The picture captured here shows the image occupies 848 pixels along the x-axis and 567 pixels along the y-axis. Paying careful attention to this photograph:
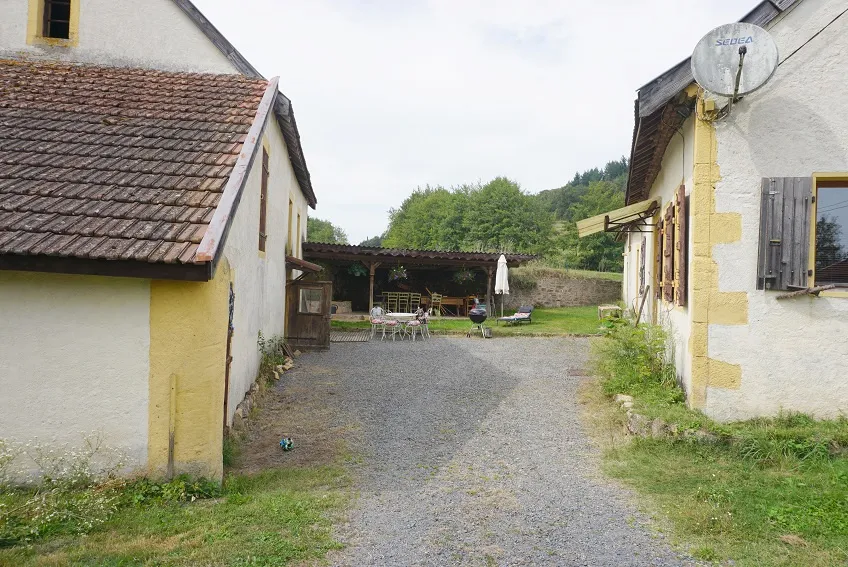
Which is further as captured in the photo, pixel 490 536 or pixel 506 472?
pixel 506 472

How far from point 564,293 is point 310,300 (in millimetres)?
15234

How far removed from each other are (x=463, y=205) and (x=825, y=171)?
2076 inches

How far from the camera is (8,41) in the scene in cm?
A: 842

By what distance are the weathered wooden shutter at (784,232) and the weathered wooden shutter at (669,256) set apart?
1.83 metres

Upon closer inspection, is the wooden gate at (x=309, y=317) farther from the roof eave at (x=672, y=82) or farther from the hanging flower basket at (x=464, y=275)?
the hanging flower basket at (x=464, y=275)

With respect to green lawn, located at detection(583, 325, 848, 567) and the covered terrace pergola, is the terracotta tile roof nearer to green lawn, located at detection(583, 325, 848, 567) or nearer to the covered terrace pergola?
green lawn, located at detection(583, 325, 848, 567)

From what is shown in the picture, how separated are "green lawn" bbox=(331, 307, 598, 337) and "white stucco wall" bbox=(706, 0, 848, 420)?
10169 millimetres

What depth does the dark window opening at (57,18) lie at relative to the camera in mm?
8750

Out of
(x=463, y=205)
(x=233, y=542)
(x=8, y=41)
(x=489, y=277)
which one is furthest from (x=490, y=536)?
(x=463, y=205)

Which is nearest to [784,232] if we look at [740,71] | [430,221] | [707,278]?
[707,278]

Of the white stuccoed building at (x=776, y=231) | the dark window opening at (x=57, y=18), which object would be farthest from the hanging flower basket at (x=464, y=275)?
the white stuccoed building at (x=776, y=231)

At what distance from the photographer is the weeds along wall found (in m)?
23.7

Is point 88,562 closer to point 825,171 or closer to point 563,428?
point 563,428

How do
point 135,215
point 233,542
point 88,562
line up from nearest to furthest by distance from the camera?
point 88,562 < point 233,542 < point 135,215
